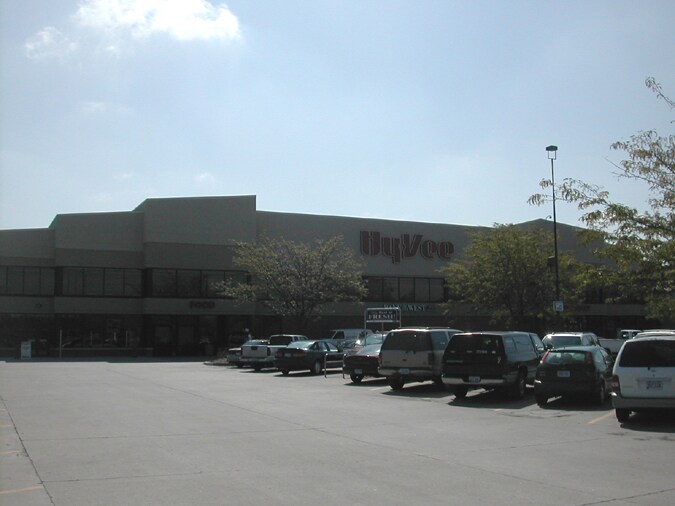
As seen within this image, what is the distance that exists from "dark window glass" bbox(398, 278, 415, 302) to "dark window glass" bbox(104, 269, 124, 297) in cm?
2001

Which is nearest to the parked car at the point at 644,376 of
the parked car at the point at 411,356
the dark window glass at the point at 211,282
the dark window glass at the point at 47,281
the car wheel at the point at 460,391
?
the car wheel at the point at 460,391

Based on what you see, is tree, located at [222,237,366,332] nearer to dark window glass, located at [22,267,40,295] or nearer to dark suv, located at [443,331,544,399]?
dark window glass, located at [22,267,40,295]

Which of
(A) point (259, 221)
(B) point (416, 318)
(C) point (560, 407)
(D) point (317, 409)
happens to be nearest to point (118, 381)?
(D) point (317, 409)

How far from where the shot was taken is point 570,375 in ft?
56.1

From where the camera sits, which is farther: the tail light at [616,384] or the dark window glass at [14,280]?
the dark window glass at [14,280]

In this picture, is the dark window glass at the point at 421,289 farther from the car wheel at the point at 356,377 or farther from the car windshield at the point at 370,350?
the car wheel at the point at 356,377

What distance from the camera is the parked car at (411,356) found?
21438mm

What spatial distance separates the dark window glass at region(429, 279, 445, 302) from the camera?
181 ft

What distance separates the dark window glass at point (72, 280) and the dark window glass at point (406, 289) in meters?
22.5

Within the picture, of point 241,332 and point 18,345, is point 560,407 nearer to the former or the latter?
point 241,332

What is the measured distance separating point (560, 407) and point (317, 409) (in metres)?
5.89

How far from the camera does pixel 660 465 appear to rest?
10023 mm

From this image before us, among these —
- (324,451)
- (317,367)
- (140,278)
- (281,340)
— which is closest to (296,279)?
(281,340)

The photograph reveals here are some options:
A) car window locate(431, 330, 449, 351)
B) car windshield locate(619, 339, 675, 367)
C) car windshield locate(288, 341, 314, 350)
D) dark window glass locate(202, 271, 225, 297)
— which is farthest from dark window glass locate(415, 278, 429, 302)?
car windshield locate(619, 339, 675, 367)
